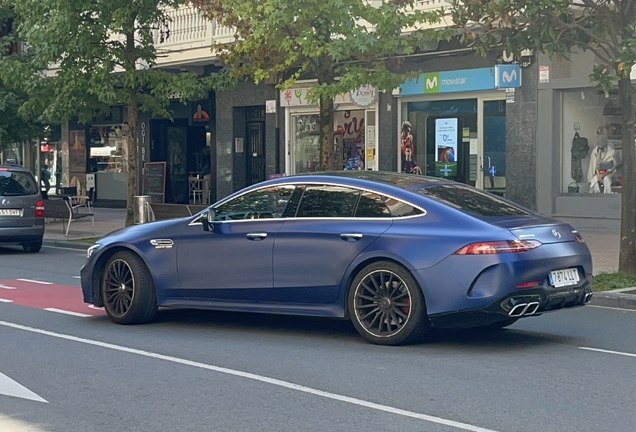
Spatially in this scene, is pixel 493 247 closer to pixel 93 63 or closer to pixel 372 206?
pixel 372 206

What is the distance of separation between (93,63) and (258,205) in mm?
12710

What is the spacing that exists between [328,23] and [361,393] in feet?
37.8

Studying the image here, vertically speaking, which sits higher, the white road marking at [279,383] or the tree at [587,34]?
the tree at [587,34]

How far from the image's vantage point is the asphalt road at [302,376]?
19.9ft

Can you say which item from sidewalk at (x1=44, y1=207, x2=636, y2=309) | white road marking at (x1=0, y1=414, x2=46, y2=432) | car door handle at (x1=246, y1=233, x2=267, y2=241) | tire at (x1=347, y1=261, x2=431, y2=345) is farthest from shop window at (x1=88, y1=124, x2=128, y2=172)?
white road marking at (x1=0, y1=414, x2=46, y2=432)

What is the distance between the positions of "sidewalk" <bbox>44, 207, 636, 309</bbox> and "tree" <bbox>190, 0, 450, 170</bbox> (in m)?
4.39

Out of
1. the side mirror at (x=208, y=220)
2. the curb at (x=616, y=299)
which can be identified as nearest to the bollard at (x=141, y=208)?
the curb at (x=616, y=299)

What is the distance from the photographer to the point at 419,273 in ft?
26.8

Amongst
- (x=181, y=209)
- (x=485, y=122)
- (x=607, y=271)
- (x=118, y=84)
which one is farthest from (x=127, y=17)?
(x=607, y=271)

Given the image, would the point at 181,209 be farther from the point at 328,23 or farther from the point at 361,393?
the point at 361,393

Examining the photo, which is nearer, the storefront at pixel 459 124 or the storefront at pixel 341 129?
the storefront at pixel 459 124

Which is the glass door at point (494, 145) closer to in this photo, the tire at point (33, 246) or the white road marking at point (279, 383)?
the tire at point (33, 246)

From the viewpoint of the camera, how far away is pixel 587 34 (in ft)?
42.9

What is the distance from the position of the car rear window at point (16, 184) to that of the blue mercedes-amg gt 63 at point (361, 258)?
9.30 meters
